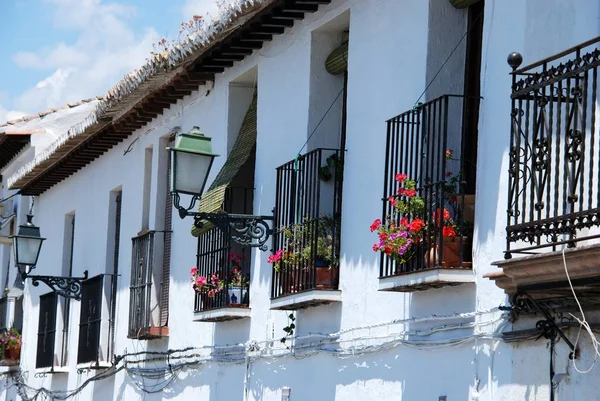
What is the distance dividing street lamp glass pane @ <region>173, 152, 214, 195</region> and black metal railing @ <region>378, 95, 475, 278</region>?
Answer: 4.81 ft

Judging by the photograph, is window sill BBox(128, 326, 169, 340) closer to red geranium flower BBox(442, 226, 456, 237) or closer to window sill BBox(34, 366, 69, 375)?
window sill BBox(34, 366, 69, 375)

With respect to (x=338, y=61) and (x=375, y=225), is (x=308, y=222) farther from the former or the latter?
(x=375, y=225)

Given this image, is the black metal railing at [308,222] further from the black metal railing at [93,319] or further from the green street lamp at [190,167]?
the black metal railing at [93,319]

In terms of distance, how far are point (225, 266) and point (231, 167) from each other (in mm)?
959

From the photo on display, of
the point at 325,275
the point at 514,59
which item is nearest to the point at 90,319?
the point at 325,275

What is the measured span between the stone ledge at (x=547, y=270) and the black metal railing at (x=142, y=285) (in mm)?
7680

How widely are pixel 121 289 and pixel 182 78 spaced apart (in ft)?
11.7

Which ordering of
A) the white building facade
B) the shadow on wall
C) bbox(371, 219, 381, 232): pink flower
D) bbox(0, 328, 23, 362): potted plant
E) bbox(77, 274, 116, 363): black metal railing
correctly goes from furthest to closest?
bbox(0, 328, 23, 362): potted plant < bbox(77, 274, 116, 363): black metal railing < bbox(371, 219, 381, 232): pink flower < the shadow on wall < the white building facade

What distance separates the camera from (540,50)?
8.42 m

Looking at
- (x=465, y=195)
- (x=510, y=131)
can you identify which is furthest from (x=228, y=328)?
(x=510, y=131)

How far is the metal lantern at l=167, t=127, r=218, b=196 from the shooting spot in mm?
10305

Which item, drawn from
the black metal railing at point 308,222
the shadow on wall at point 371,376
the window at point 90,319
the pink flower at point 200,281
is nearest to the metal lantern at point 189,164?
the black metal railing at point 308,222

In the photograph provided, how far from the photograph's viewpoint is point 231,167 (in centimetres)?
1305

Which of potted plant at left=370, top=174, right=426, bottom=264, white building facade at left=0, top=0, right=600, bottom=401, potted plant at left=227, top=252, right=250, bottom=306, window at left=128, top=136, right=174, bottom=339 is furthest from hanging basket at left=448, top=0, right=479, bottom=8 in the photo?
window at left=128, top=136, right=174, bottom=339
